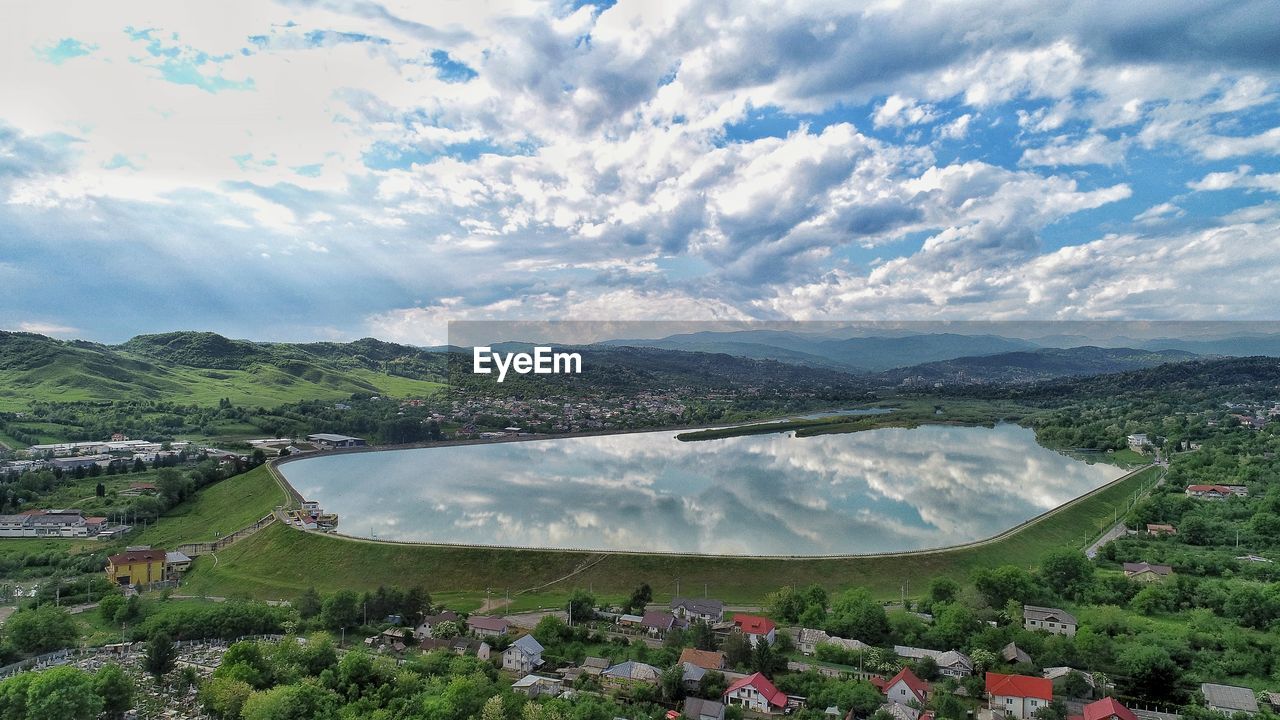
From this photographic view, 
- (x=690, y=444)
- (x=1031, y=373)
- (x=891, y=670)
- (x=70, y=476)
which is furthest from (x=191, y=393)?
(x=1031, y=373)

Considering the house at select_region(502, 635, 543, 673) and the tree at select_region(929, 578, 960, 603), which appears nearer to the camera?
the house at select_region(502, 635, 543, 673)

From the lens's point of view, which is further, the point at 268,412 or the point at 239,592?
the point at 268,412

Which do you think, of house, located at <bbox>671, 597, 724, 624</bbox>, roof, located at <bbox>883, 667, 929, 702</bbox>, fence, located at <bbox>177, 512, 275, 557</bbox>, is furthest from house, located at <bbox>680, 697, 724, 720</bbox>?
fence, located at <bbox>177, 512, 275, 557</bbox>

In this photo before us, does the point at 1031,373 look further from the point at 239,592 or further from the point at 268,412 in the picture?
the point at 239,592

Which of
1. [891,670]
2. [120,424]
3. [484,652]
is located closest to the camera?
[891,670]

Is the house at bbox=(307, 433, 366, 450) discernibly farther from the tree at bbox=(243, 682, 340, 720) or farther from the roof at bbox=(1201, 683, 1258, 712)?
the roof at bbox=(1201, 683, 1258, 712)
